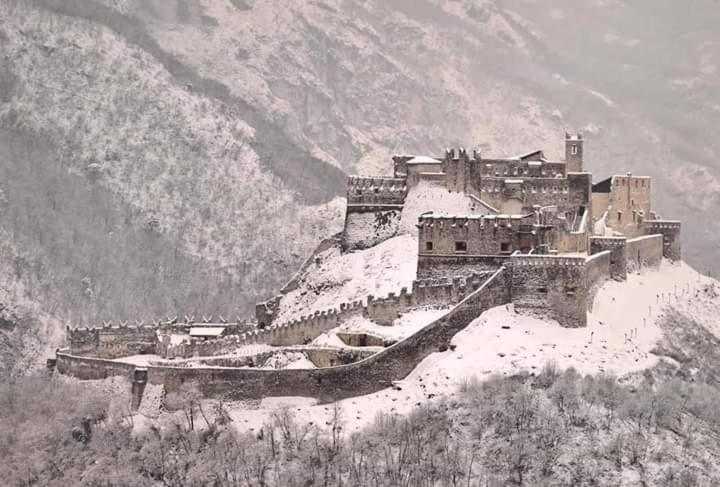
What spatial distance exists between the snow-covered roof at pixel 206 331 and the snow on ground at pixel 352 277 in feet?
14.9

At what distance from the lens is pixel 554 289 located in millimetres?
83938

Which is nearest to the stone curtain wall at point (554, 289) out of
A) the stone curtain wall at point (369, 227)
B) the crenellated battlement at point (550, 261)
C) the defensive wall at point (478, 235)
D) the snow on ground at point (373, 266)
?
the crenellated battlement at point (550, 261)

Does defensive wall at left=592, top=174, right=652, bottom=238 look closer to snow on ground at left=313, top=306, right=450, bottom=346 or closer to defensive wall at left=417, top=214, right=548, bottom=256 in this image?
defensive wall at left=417, top=214, right=548, bottom=256

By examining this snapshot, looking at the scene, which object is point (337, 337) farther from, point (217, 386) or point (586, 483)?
point (586, 483)

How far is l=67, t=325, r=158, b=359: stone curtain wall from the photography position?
332 feet

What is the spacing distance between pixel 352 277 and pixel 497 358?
21.9 metres

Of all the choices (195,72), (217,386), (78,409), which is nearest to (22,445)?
(78,409)

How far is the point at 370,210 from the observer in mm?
108000

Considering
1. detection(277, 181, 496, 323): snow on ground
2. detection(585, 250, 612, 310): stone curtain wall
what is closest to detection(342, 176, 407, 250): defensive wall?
detection(277, 181, 496, 323): snow on ground

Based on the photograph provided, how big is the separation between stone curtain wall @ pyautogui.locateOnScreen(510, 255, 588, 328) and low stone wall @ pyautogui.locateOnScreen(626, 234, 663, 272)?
17533 mm

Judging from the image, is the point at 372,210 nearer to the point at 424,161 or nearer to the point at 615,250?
the point at 424,161

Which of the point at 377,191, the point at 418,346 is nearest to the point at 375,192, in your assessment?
the point at 377,191

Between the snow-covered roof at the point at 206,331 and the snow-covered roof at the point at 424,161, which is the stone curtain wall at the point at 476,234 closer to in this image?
the snow-covered roof at the point at 424,161

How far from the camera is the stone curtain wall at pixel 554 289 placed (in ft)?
275
